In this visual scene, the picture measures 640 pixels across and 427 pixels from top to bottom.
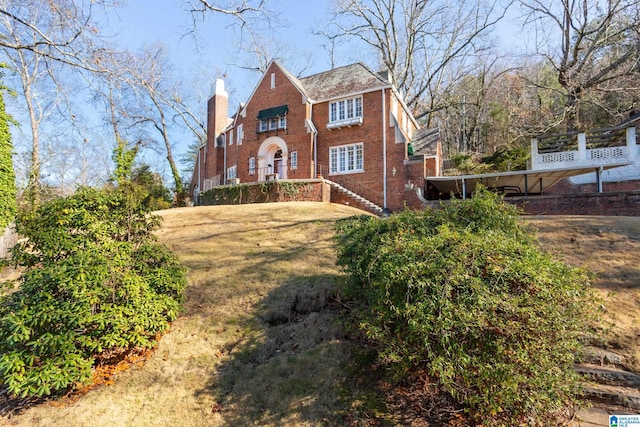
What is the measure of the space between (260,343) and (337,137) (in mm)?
17288

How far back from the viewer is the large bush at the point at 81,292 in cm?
415

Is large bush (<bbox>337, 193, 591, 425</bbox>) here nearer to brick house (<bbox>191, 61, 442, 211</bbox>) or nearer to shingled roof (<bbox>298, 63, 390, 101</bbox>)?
brick house (<bbox>191, 61, 442, 211</bbox>)

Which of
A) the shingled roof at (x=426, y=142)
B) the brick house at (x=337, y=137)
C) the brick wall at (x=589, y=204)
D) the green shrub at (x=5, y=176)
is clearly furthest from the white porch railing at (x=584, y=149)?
the green shrub at (x=5, y=176)

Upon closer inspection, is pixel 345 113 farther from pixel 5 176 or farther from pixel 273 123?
pixel 5 176

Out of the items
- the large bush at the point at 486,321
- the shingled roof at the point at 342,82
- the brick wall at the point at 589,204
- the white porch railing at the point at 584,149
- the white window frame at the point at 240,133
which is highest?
the shingled roof at the point at 342,82

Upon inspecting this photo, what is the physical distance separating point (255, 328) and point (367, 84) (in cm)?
1826

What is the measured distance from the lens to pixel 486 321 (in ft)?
9.59

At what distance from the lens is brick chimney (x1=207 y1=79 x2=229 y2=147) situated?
97.9 ft

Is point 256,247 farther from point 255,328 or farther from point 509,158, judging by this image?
point 509,158

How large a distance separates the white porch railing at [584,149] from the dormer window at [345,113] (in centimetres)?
987

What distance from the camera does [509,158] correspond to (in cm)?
2308

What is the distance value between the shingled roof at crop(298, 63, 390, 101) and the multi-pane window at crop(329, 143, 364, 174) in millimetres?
3438

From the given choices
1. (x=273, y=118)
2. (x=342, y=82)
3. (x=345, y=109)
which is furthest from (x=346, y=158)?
(x=273, y=118)

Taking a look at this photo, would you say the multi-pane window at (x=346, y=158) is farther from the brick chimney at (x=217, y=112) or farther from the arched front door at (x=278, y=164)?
the brick chimney at (x=217, y=112)
